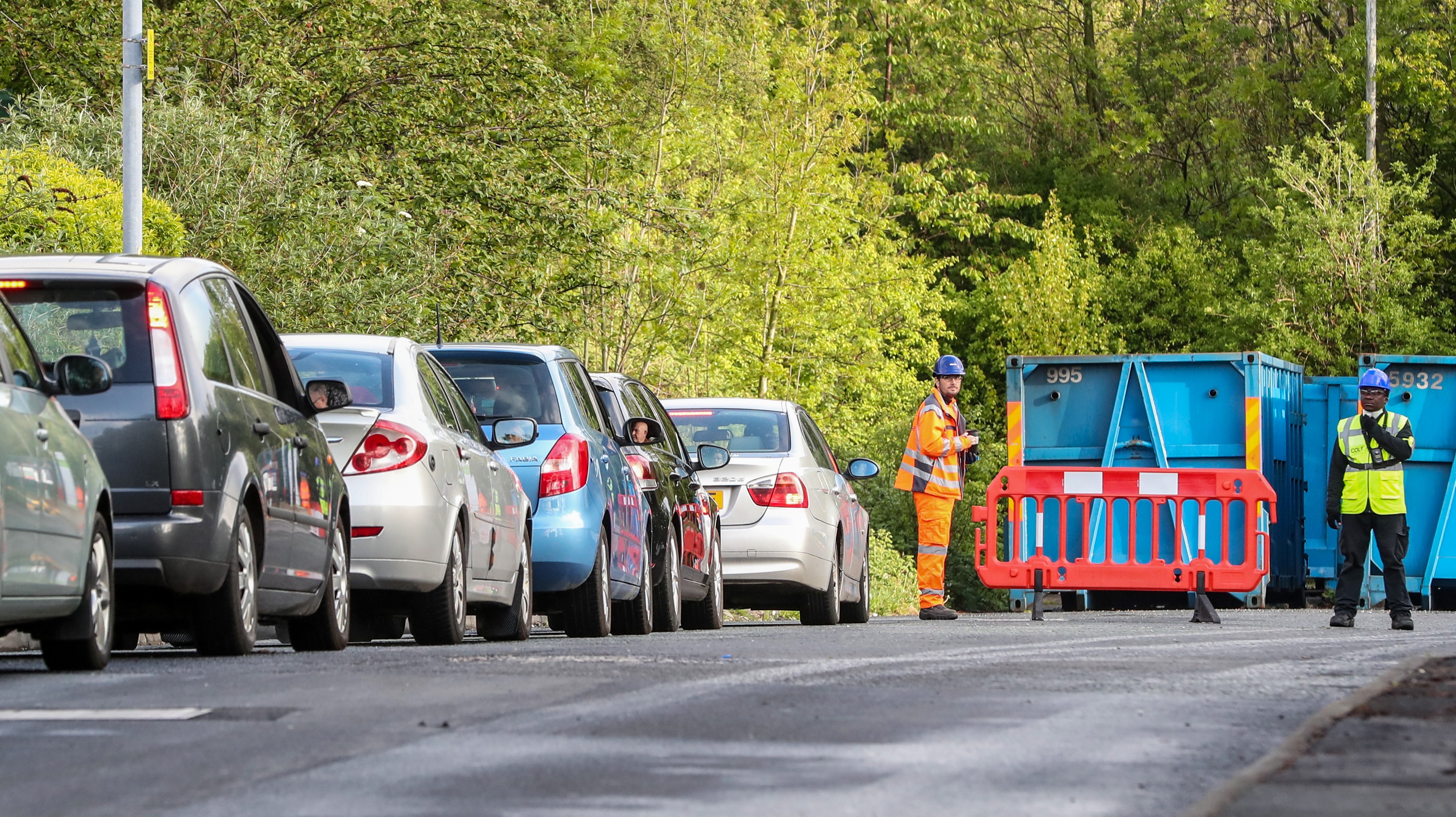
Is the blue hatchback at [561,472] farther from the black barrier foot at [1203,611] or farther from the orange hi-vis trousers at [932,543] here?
the black barrier foot at [1203,611]

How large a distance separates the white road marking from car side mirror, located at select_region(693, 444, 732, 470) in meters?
9.25

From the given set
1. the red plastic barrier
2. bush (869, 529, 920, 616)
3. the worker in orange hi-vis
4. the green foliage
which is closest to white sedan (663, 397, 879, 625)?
the worker in orange hi-vis

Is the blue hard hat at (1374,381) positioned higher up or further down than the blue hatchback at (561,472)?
higher up

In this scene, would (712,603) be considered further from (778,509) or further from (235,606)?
(235,606)

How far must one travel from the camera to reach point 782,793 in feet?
18.1

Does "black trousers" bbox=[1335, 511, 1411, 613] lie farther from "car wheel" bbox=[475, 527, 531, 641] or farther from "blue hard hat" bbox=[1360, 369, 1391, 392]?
"car wheel" bbox=[475, 527, 531, 641]

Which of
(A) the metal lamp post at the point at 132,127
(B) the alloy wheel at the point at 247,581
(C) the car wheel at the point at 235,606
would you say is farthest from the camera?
(A) the metal lamp post at the point at 132,127

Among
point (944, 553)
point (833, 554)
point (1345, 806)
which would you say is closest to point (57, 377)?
point (1345, 806)

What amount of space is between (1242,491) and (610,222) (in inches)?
495

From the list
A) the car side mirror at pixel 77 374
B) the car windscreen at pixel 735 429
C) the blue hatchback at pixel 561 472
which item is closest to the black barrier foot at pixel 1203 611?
the car windscreen at pixel 735 429

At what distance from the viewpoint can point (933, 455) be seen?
18.4 metres

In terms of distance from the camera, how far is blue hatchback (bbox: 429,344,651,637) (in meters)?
13.1

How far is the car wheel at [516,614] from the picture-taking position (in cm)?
1285

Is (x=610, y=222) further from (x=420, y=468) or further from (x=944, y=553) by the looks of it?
(x=420, y=468)
